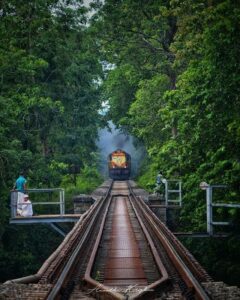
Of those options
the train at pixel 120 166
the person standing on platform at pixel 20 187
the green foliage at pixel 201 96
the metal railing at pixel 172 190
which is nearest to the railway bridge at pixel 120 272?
the green foliage at pixel 201 96

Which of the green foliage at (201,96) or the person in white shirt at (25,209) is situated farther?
the person in white shirt at (25,209)

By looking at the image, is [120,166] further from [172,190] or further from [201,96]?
[201,96]

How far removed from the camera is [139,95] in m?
30.3

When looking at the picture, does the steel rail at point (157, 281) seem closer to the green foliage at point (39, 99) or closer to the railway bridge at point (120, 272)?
the railway bridge at point (120, 272)

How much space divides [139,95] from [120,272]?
23054mm

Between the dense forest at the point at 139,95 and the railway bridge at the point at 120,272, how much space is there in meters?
3.00

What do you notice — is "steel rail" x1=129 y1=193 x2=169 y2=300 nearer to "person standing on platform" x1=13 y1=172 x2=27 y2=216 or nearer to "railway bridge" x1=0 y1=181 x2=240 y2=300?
"railway bridge" x1=0 y1=181 x2=240 y2=300

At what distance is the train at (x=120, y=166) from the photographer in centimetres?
4759

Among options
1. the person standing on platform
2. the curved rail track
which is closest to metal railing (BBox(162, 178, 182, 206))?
the curved rail track

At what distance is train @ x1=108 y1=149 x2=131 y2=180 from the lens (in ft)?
156

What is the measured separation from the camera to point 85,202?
1945 cm

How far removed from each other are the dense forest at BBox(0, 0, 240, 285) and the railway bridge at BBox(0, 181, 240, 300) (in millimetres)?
3002

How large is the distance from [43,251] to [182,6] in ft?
50.3

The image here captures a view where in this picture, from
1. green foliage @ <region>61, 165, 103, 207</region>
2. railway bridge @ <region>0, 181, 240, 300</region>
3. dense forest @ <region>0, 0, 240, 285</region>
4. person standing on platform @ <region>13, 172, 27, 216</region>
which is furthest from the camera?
green foliage @ <region>61, 165, 103, 207</region>
